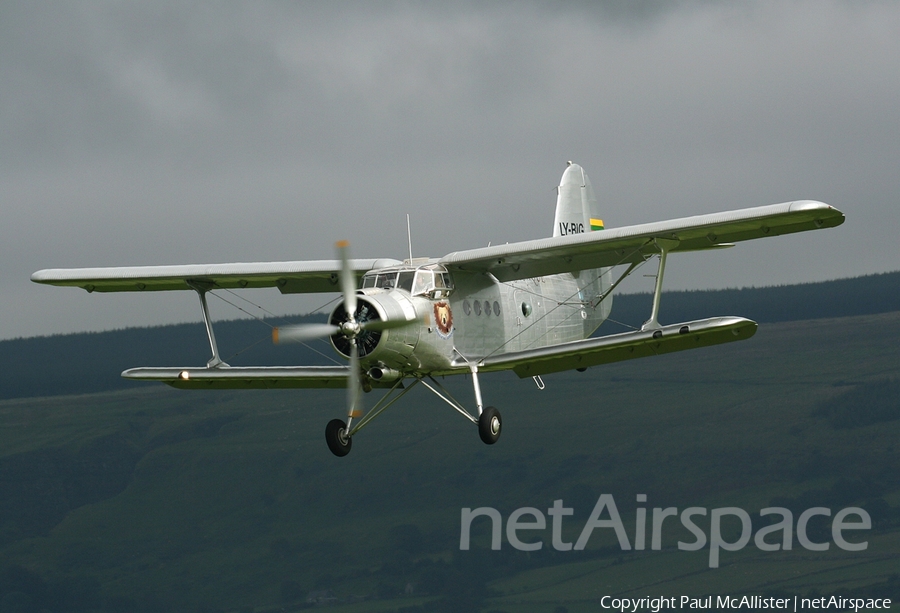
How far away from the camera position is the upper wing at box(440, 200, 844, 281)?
80.6 feet

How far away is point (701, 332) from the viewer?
25406 mm

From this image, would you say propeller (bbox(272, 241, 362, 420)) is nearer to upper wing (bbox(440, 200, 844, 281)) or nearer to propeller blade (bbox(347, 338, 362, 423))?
propeller blade (bbox(347, 338, 362, 423))

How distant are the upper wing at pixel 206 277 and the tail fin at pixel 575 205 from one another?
8349 millimetres

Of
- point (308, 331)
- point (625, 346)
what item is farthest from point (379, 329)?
point (625, 346)

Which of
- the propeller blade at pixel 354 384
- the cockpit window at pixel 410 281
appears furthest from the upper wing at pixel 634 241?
the propeller blade at pixel 354 384

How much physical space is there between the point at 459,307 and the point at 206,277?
22.3 feet

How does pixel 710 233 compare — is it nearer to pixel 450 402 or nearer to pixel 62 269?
pixel 450 402

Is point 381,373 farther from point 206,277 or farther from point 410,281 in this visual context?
point 206,277

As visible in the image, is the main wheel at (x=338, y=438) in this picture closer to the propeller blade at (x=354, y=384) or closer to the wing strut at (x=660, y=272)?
the propeller blade at (x=354, y=384)

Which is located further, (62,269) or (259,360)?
(259,360)

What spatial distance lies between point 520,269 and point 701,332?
197 inches

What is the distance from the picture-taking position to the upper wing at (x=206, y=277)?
29812 mm

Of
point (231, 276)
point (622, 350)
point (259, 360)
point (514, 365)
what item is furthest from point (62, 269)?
point (259, 360)

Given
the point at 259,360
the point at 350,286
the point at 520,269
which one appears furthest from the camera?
the point at 259,360
